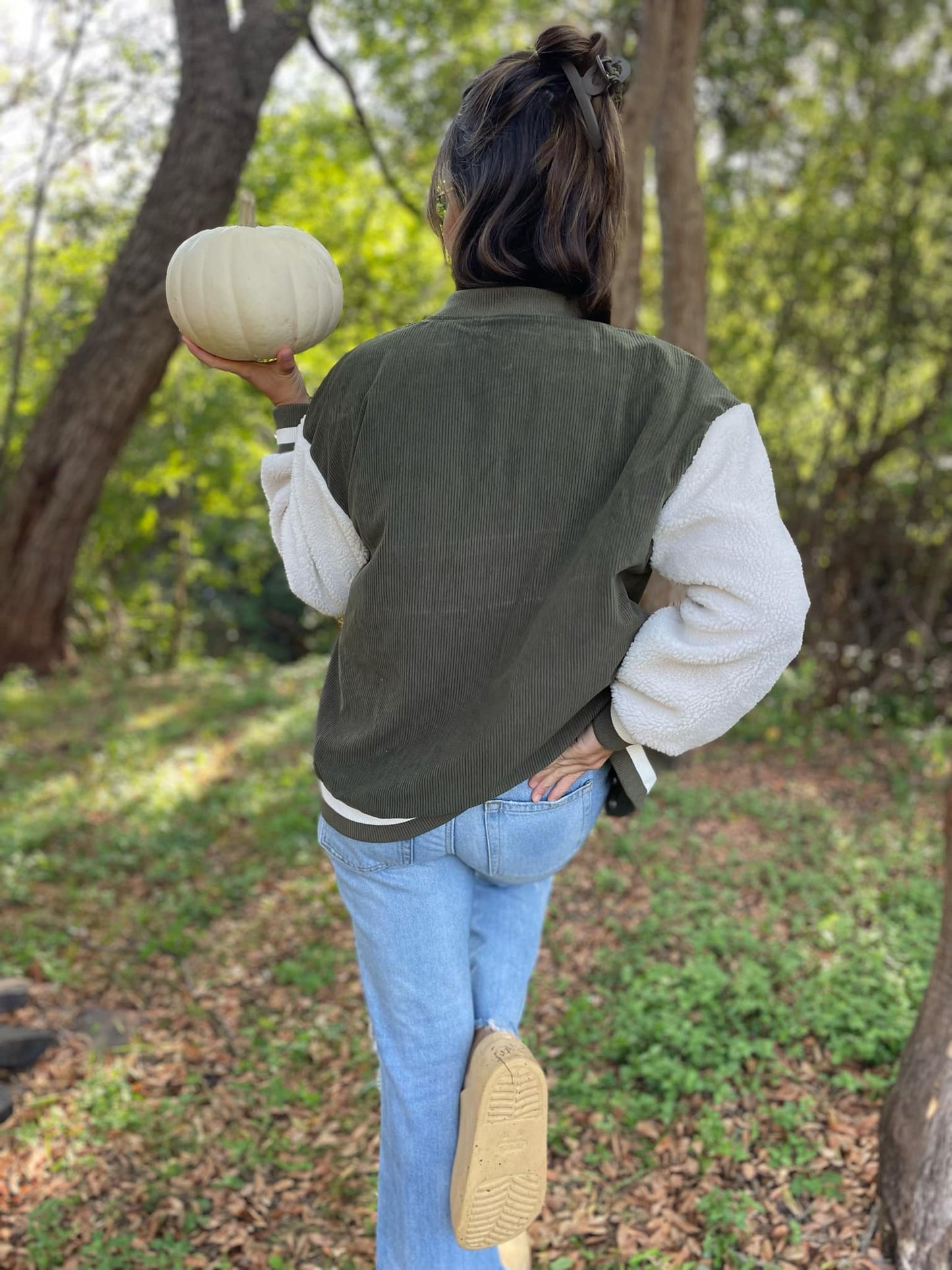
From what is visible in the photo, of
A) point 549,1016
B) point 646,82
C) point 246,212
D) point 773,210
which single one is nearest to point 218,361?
point 246,212

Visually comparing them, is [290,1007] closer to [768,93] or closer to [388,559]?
[388,559]

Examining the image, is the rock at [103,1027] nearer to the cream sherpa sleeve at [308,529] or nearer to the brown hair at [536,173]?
the cream sherpa sleeve at [308,529]

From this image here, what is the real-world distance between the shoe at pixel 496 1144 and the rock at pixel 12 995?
6.52ft

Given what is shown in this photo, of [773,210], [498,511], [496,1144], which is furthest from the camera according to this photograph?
[773,210]

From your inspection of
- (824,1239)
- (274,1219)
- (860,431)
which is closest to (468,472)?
(824,1239)

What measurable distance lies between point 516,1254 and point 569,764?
0.87 metres

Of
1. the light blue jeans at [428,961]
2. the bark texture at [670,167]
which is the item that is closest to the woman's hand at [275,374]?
the light blue jeans at [428,961]

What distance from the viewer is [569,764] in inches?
58.5

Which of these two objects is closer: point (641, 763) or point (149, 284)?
point (641, 763)

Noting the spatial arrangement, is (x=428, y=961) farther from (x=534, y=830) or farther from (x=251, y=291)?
(x=251, y=291)

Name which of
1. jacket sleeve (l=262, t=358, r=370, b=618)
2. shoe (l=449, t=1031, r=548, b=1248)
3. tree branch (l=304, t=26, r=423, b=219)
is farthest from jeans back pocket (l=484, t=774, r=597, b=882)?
tree branch (l=304, t=26, r=423, b=219)

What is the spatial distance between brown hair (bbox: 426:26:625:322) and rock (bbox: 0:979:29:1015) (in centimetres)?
255

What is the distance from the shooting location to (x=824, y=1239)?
2004mm

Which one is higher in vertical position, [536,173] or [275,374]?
[536,173]
